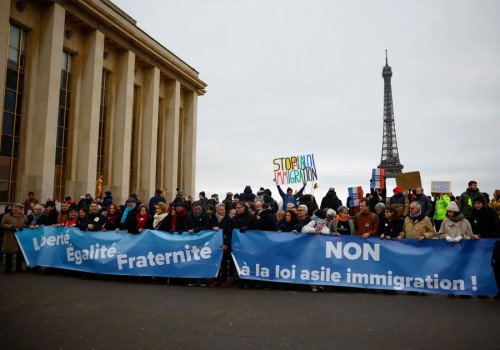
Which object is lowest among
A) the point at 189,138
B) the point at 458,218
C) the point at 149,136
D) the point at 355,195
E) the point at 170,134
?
the point at 458,218

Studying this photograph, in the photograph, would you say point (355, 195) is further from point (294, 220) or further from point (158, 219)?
point (158, 219)

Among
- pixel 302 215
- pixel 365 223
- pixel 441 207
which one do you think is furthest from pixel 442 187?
pixel 302 215

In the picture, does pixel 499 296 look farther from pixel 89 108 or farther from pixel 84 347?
pixel 89 108

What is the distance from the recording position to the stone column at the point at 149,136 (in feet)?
114

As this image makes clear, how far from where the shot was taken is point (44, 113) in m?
24.2

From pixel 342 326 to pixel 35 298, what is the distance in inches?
219

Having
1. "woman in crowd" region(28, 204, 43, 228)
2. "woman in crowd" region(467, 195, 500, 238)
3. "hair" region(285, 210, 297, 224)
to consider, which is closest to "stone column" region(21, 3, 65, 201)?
"woman in crowd" region(28, 204, 43, 228)

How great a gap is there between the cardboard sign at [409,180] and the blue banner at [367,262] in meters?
5.96

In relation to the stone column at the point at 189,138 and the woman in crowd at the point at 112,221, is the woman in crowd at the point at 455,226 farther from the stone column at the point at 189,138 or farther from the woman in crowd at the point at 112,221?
the stone column at the point at 189,138

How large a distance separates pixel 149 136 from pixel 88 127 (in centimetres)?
779

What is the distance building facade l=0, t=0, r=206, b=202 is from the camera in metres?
23.8

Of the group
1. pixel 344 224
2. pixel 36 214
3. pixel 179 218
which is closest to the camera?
pixel 344 224

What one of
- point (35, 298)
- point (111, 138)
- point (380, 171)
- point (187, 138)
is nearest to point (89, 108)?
point (111, 138)

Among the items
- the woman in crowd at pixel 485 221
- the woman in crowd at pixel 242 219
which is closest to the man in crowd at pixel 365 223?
the woman in crowd at pixel 485 221
